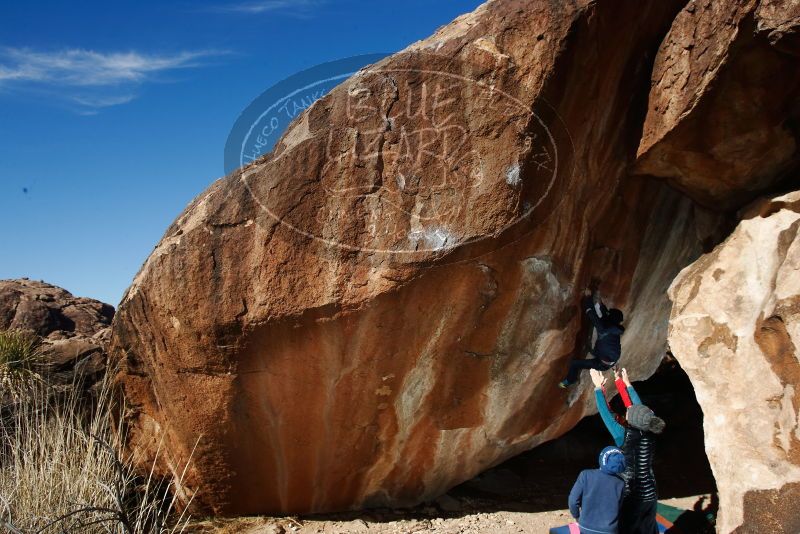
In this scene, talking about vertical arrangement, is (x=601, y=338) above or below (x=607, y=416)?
above

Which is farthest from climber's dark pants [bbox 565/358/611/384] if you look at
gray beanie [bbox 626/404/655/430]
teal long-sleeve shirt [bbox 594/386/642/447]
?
gray beanie [bbox 626/404/655/430]

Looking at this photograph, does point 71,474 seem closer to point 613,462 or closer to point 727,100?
point 613,462

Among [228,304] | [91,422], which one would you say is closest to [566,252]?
[228,304]

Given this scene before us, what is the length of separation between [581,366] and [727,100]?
5.68 feet

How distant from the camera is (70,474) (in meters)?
3.83

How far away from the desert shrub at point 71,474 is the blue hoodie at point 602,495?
215cm

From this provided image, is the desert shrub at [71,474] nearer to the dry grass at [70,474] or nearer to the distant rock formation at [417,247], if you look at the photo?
the dry grass at [70,474]

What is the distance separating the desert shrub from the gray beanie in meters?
2.49

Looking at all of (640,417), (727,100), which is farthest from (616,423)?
(727,100)

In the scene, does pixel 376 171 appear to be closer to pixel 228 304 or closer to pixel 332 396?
pixel 228 304

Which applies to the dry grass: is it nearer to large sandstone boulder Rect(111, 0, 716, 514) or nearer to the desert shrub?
the desert shrub

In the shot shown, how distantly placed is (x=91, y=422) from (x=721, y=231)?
4.12m

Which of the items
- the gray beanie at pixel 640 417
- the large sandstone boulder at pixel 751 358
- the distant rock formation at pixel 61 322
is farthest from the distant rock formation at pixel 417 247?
the distant rock formation at pixel 61 322

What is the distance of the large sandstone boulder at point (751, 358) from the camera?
116 inches
